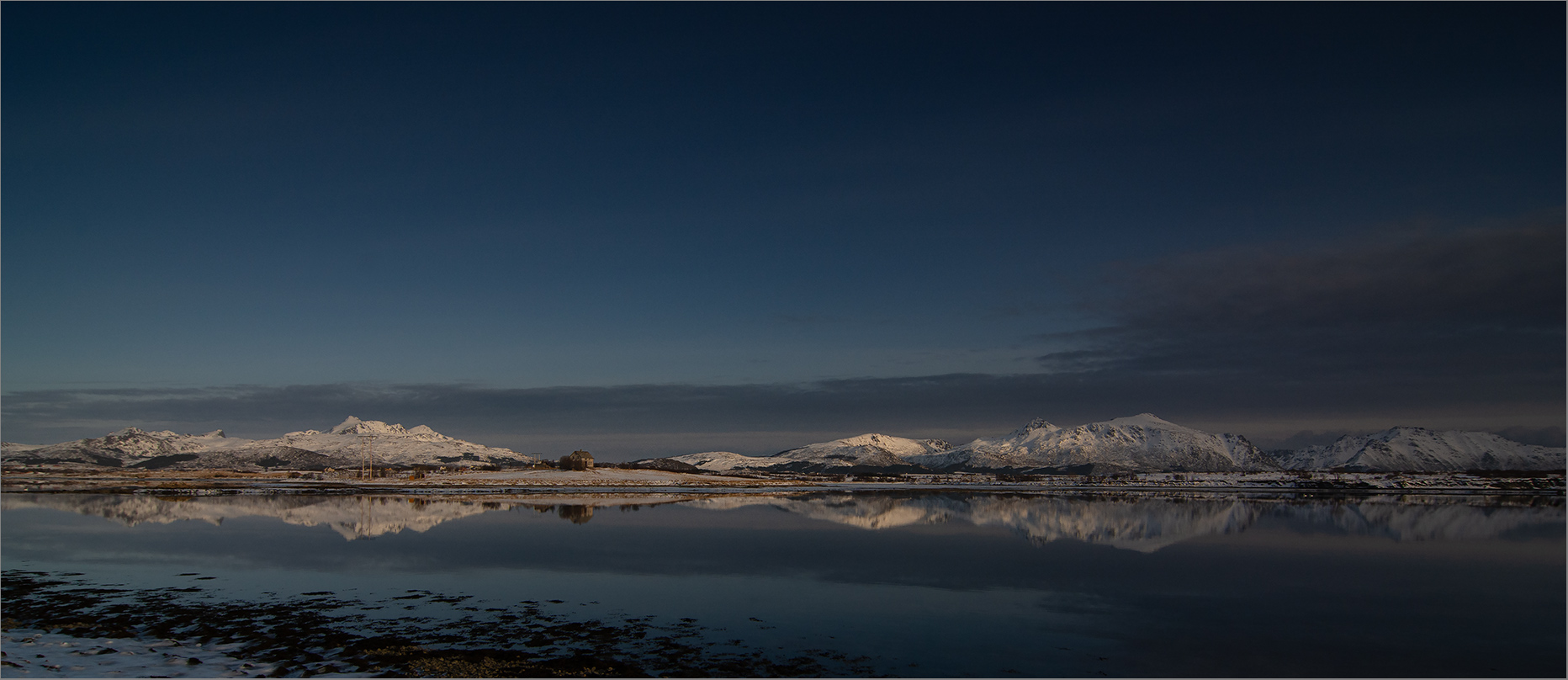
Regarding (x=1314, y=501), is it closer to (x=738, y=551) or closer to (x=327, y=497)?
(x=738, y=551)

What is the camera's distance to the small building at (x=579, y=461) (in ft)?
528

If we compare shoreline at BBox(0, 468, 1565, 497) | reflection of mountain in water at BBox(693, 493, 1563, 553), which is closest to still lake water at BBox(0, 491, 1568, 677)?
reflection of mountain in water at BBox(693, 493, 1563, 553)

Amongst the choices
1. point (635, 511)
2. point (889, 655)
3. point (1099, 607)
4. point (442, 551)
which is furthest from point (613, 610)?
point (635, 511)

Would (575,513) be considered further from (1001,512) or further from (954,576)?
(954,576)

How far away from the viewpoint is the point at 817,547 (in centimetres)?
3953

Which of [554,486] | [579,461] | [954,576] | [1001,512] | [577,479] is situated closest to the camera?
[954,576]

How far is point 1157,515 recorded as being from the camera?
6341 centimetres

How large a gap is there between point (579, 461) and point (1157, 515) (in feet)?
387

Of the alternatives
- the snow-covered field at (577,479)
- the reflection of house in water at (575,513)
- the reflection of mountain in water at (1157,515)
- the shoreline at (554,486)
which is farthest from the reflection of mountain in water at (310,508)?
the snow-covered field at (577,479)

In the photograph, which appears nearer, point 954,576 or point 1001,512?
point 954,576

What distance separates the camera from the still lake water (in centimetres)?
1942

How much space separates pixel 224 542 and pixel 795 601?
2921 centimetres

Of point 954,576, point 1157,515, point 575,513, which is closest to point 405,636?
point 954,576

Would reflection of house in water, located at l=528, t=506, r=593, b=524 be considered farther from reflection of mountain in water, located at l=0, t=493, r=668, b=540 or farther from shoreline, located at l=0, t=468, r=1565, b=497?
shoreline, located at l=0, t=468, r=1565, b=497
